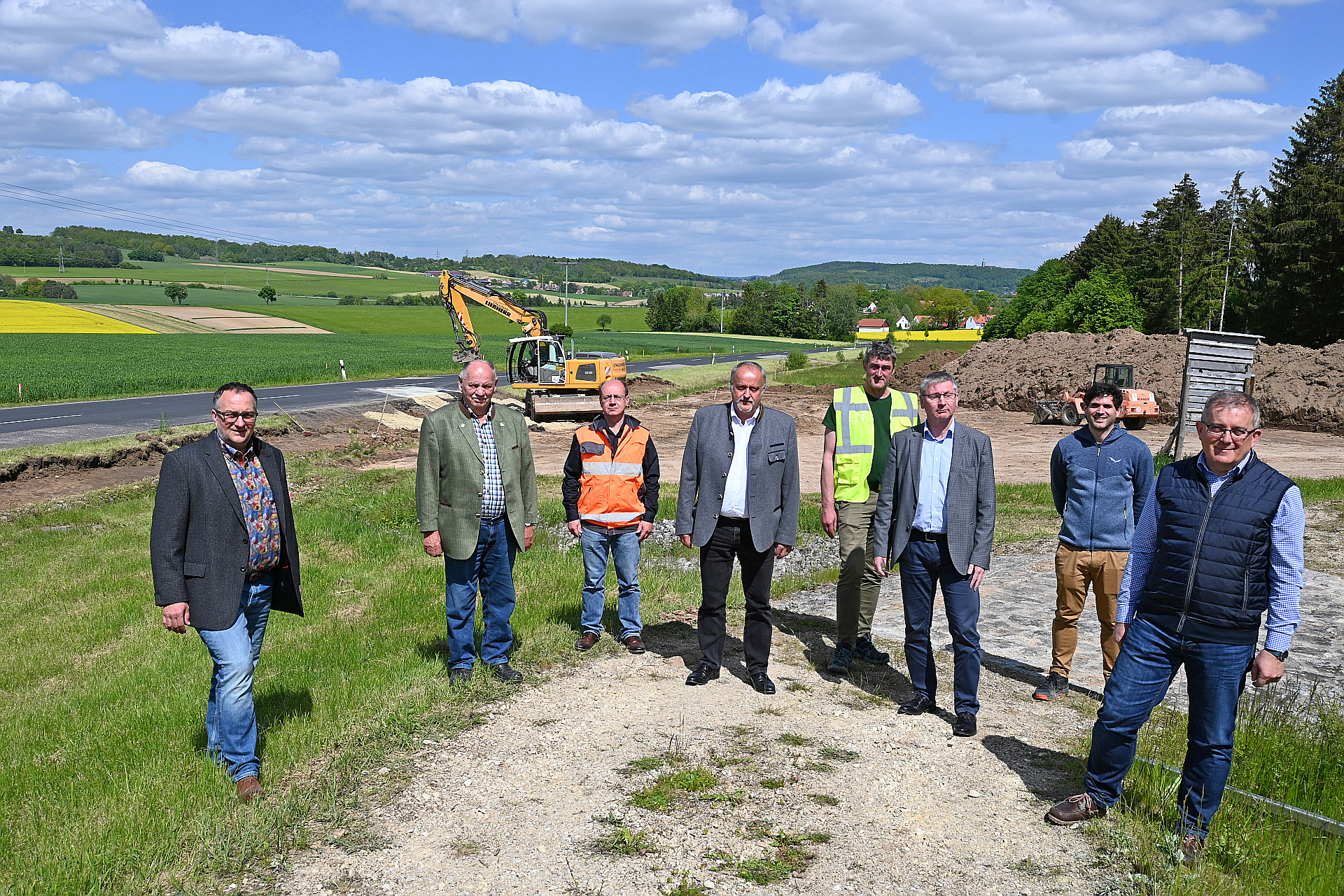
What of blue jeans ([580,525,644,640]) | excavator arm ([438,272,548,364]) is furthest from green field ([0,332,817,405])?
blue jeans ([580,525,644,640])

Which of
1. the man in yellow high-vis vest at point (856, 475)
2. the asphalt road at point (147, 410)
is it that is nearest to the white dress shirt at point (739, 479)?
the man in yellow high-vis vest at point (856, 475)

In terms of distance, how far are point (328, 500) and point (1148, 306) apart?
2648 inches

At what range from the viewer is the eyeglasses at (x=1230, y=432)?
397 cm

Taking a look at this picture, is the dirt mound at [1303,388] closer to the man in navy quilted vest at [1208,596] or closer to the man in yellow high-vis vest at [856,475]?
the man in yellow high-vis vest at [856,475]

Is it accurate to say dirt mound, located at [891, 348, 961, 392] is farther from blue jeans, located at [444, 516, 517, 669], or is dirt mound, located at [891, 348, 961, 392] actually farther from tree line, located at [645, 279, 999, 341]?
tree line, located at [645, 279, 999, 341]

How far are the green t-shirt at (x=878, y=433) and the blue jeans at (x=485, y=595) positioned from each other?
8.21ft

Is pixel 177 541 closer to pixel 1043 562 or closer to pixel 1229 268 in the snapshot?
pixel 1043 562

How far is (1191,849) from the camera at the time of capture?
4.20 meters

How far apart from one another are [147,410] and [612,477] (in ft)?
84.2

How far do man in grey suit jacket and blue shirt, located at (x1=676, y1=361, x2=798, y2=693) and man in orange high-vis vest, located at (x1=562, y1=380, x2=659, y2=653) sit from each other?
683 millimetres

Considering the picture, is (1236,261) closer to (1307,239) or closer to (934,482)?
(1307,239)

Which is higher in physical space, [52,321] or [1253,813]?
[52,321]

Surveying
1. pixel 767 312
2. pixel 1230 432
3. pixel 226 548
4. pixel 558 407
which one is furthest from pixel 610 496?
pixel 767 312

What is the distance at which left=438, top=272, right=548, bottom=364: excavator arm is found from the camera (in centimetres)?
2875
